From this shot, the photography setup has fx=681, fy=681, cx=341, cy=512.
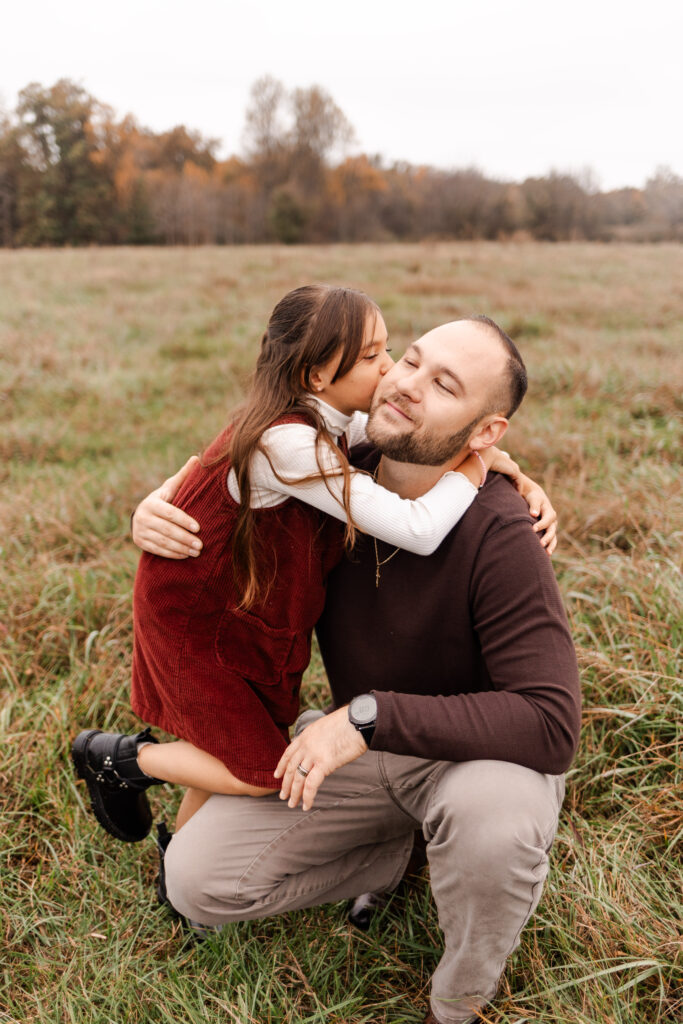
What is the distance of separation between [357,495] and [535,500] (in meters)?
0.59

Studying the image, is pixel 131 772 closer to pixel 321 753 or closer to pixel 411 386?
pixel 321 753

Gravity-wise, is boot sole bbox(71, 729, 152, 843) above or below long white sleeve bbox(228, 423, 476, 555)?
below

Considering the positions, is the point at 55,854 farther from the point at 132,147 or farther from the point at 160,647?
the point at 132,147

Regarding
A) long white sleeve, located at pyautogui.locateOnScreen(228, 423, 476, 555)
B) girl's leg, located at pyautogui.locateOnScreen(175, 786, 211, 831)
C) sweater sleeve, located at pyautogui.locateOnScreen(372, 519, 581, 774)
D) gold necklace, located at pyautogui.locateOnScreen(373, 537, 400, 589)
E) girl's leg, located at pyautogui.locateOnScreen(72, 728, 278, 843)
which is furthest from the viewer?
girl's leg, located at pyautogui.locateOnScreen(175, 786, 211, 831)

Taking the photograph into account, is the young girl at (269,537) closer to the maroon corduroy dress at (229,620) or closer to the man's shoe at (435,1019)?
the maroon corduroy dress at (229,620)

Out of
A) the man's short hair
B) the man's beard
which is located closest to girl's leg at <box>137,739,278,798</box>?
the man's beard

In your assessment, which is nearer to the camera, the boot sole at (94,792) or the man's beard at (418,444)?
the man's beard at (418,444)

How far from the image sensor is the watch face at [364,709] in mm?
1658

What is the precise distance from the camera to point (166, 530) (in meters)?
1.92

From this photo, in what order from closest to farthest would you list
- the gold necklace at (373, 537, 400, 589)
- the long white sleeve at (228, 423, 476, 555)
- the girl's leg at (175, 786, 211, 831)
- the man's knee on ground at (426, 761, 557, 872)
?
the man's knee on ground at (426, 761, 557, 872)
the long white sleeve at (228, 423, 476, 555)
the gold necklace at (373, 537, 400, 589)
the girl's leg at (175, 786, 211, 831)

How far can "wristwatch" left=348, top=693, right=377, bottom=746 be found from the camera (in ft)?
5.43

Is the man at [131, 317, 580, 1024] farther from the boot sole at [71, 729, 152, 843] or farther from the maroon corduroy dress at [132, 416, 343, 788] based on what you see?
the boot sole at [71, 729, 152, 843]

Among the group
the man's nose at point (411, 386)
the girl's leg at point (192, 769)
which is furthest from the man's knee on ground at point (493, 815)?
the man's nose at point (411, 386)

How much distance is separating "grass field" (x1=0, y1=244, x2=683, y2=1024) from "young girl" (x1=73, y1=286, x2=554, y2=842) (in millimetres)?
507
